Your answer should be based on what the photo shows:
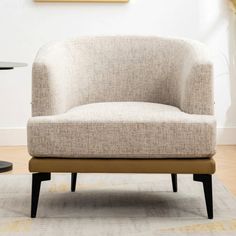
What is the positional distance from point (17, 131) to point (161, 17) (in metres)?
1.45

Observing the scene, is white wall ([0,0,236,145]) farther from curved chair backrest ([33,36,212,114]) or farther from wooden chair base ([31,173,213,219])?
wooden chair base ([31,173,213,219])

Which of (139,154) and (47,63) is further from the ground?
(47,63)

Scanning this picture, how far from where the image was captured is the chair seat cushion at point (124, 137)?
9.38ft

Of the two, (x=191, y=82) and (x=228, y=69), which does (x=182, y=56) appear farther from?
(x=228, y=69)

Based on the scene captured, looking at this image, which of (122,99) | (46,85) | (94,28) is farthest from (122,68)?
(94,28)

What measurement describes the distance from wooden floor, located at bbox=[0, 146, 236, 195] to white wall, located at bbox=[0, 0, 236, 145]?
31 cm

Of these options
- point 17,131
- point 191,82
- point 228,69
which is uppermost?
point 191,82

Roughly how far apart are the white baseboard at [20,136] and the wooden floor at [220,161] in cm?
11

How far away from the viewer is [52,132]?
2.89m

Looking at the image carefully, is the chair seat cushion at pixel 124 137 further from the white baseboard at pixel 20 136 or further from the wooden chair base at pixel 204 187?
the white baseboard at pixel 20 136

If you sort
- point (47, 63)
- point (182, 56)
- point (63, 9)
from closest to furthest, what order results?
point (47, 63)
point (182, 56)
point (63, 9)

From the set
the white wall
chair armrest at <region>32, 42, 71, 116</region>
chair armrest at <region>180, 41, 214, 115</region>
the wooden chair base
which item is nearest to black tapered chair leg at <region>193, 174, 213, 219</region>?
the wooden chair base

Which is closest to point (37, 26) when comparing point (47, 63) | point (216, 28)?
point (216, 28)

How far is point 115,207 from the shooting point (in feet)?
10.3
